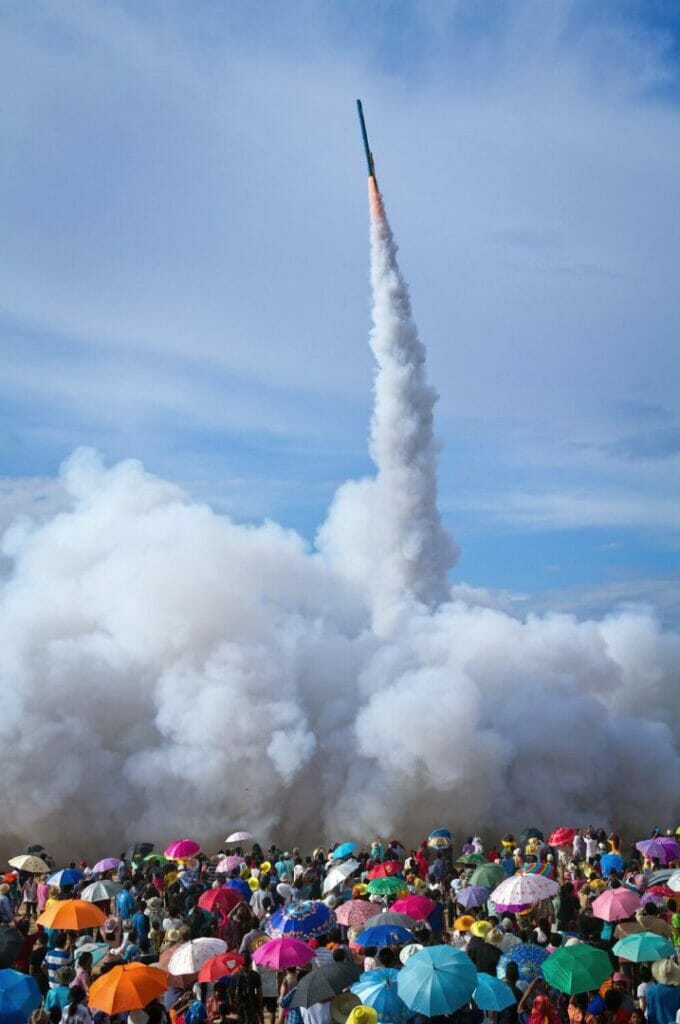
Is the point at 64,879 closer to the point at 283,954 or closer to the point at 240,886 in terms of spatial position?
the point at 240,886

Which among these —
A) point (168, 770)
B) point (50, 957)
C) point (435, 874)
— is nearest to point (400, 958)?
point (50, 957)

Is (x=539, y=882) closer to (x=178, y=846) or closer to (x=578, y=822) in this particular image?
(x=178, y=846)

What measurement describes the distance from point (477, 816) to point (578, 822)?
3.50 metres

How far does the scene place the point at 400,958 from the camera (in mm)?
13422

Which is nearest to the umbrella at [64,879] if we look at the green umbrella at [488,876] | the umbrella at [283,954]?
the green umbrella at [488,876]

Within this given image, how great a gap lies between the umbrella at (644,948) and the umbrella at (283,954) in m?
3.80

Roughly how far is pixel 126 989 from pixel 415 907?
5832 millimetres

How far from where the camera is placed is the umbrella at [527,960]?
12.4m

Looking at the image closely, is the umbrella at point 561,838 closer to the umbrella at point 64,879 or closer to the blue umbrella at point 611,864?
the blue umbrella at point 611,864

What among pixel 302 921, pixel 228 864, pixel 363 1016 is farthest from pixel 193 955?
pixel 228 864

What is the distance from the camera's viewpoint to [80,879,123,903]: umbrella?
61.3ft

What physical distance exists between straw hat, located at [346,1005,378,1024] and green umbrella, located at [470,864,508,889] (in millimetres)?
8648

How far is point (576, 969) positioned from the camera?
11578 millimetres

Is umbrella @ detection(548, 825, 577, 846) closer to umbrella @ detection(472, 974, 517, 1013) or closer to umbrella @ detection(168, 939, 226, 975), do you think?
umbrella @ detection(168, 939, 226, 975)
